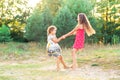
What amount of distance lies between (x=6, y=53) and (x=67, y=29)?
5924 mm

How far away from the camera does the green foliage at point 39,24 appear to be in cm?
2377

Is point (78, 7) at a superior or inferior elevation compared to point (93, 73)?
superior

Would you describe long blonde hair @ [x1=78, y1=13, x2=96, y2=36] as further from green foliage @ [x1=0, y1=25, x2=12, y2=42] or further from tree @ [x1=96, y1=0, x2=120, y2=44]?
tree @ [x1=96, y1=0, x2=120, y2=44]

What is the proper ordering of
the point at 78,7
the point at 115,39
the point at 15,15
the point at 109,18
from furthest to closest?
the point at 15,15 → the point at 109,18 → the point at 115,39 → the point at 78,7

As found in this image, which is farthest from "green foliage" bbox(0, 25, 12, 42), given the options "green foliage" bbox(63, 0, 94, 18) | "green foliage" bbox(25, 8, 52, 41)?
"green foliage" bbox(63, 0, 94, 18)

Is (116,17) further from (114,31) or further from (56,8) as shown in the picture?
(56,8)

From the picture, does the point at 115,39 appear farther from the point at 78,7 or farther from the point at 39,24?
the point at 39,24

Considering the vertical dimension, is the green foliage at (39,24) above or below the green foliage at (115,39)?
above

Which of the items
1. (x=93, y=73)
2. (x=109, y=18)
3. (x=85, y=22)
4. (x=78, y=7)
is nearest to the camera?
(x=93, y=73)

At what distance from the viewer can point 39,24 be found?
2380 cm

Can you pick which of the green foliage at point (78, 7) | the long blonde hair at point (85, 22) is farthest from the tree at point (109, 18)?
the long blonde hair at point (85, 22)

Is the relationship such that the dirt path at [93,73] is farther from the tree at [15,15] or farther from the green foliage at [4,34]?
the tree at [15,15]

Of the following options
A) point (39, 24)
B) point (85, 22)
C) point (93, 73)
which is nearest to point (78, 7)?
point (39, 24)

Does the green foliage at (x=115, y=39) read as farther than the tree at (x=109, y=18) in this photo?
No
